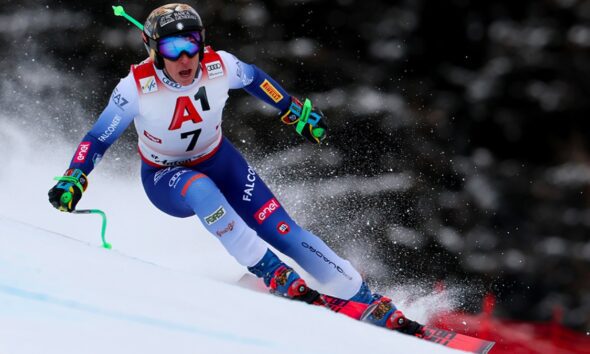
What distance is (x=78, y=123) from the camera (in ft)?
19.6

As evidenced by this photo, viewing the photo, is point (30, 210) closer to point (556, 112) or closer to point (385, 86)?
point (385, 86)

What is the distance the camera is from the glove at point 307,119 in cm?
378

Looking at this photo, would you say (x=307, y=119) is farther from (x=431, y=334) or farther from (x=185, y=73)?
(x=431, y=334)

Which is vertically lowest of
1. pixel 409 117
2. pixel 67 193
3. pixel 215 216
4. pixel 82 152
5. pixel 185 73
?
pixel 67 193

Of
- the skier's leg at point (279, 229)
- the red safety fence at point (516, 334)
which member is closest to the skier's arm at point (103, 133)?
the skier's leg at point (279, 229)

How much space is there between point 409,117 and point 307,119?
2.12m

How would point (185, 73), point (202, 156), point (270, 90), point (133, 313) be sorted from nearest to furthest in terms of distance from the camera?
point (133, 313) < point (185, 73) < point (202, 156) < point (270, 90)

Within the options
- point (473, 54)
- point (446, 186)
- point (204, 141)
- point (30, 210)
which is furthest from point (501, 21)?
point (30, 210)

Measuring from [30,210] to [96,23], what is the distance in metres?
1.57

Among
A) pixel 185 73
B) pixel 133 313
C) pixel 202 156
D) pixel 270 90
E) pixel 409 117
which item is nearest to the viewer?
pixel 133 313

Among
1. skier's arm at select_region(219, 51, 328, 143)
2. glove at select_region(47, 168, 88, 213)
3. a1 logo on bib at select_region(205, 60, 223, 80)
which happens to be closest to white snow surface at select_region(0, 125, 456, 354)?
glove at select_region(47, 168, 88, 213)

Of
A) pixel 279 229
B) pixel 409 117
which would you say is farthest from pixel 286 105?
pixel 409 117

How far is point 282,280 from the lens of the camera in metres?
3.22

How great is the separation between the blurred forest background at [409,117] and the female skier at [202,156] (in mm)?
1949
